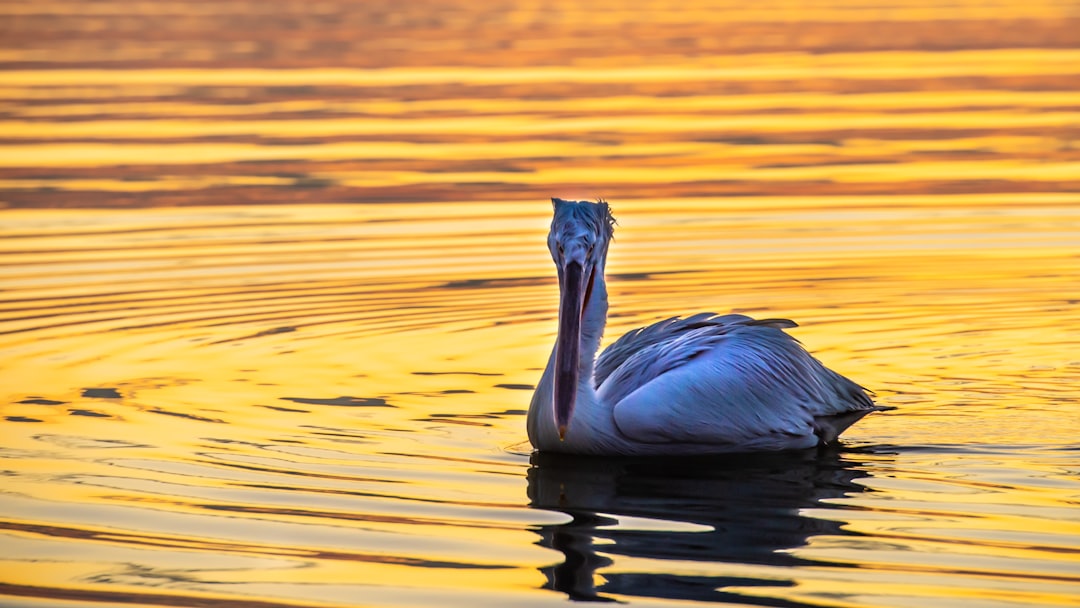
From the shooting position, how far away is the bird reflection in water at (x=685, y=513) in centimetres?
529

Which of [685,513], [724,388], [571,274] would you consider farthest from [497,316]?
[685,513]

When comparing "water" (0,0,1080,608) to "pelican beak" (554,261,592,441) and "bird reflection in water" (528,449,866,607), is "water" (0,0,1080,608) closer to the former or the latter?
"bird reflection in water" (528,449,866,607)

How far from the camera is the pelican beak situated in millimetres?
6527

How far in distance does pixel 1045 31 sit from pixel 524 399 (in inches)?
631

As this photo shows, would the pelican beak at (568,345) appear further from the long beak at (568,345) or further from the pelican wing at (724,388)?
the pelican wing at (724,388)

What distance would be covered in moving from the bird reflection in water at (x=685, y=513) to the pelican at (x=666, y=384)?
0.09 meters

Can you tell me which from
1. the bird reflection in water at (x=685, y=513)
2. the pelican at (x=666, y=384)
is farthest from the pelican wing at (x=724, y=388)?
the bird reflection in water at (x=685, y=513)

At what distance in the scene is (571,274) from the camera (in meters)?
6.61

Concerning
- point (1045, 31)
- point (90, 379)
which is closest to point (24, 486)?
point (90, 379)

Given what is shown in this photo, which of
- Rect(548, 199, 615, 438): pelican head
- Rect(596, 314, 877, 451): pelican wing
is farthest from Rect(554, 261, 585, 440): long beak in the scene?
Rect(596, 314, 877, 451): pelican wing

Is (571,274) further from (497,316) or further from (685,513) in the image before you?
(497,316)

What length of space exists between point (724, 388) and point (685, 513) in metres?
0.90

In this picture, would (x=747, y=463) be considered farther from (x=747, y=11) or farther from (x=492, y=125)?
(x=747, y=11)

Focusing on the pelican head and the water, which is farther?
the pelican head
